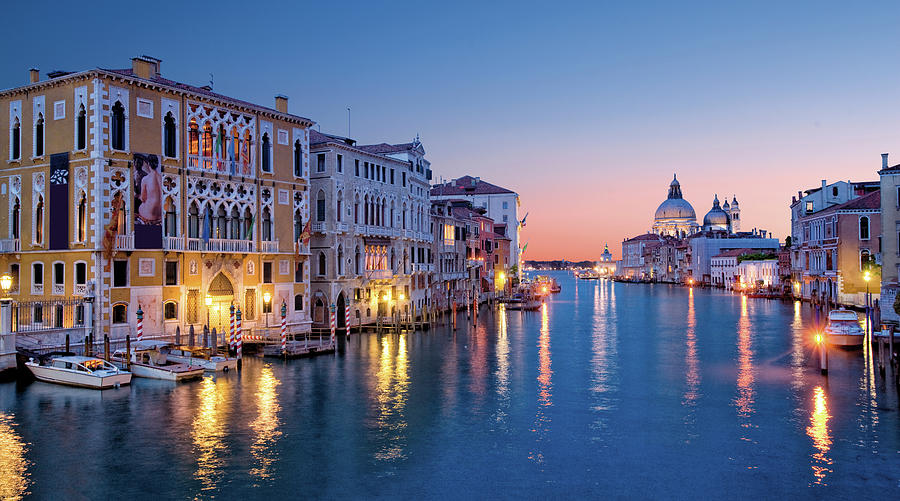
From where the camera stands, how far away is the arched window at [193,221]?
103 ft

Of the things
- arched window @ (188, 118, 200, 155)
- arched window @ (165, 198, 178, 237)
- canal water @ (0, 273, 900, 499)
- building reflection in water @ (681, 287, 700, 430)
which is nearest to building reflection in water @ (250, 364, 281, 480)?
canal water @ (0, 273, 900, 499)

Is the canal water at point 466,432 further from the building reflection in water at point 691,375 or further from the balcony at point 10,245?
the balcony at point 10,245

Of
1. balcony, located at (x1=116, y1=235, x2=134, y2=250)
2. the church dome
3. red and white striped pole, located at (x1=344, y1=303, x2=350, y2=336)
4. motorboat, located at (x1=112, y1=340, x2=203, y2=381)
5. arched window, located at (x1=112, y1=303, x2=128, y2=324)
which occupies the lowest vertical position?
motorboat, located at (x1=112, y1=340, x2=203, y2=381)

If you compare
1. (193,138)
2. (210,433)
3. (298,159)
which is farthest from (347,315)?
(210,433)

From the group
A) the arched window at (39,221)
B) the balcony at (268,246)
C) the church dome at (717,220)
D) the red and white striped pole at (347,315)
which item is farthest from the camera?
the church dome at (717,220)

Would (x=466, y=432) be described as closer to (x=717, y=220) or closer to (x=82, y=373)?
(x=82, y=373)

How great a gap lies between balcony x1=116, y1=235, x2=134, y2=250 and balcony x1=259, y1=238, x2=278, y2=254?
22.3 feet

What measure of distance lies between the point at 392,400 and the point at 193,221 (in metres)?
14.2

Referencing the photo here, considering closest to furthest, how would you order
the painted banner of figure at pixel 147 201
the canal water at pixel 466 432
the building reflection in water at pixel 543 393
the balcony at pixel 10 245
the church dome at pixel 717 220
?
1. the canal water at pixel 466 432
2. the building reflection in water at pixel 543 393
3. the painted banner of figure at pixel 147 201
4. the balcony at pixel 10 245
5. the church dome at pixel 717 220

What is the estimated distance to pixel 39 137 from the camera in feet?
97.5

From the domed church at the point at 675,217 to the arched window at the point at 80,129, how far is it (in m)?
171

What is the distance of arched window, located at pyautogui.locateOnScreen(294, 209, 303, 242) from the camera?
37.1 metres

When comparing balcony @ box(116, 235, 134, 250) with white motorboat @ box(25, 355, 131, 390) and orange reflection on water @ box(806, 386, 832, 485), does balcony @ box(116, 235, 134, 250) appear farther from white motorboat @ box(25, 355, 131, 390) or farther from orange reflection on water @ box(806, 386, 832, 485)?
orange reflection on water @ box(806, 386, 832, 485)


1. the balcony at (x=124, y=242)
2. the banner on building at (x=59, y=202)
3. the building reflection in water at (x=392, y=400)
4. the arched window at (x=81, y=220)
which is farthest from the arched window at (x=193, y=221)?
the building reflection in water at (x=392, y=400)
